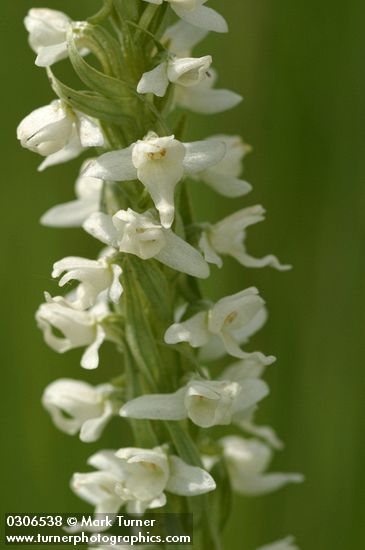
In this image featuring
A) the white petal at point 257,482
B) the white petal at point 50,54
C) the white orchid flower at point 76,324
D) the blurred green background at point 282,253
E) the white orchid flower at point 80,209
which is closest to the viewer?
the white petal at point 50,54

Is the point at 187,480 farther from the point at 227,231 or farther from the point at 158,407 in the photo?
the point at 227,231

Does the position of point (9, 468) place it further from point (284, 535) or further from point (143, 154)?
point (143, 154)

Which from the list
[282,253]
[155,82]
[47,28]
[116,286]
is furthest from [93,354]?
Result: [282,253]

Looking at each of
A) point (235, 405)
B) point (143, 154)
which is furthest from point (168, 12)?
point (235, 405)

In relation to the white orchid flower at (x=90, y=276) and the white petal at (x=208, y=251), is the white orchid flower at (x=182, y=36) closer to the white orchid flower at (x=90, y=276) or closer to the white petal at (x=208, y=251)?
the white petal at (x=208, y=251)

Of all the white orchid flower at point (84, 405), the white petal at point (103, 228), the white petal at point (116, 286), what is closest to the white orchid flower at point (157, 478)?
the white orchid flower at point (84, 405)
